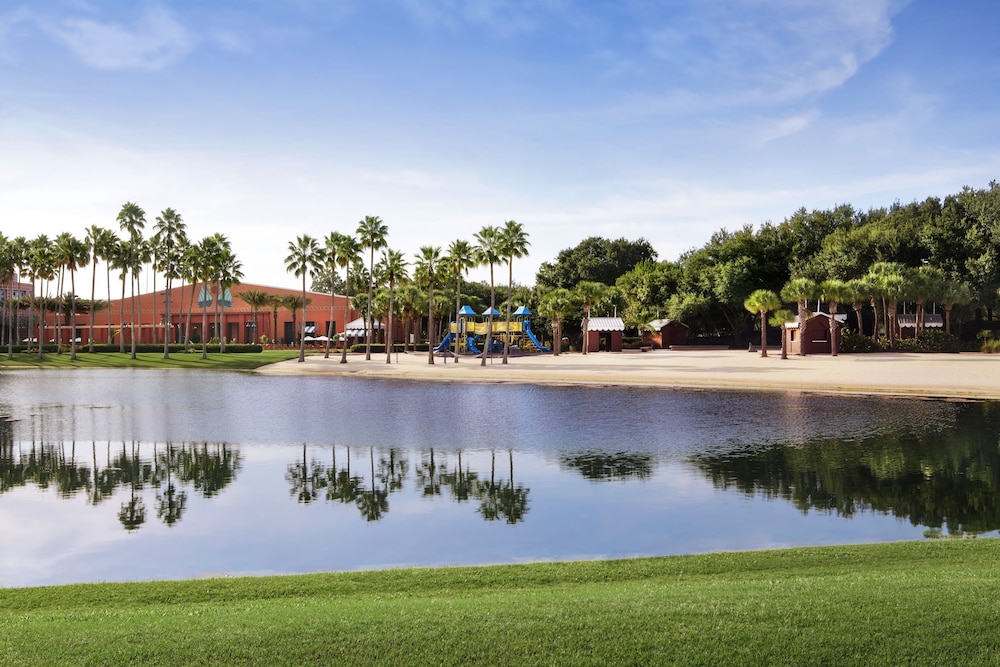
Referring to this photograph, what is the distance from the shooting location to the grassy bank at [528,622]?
6.51 m

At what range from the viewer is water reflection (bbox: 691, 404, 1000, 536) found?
569 inches

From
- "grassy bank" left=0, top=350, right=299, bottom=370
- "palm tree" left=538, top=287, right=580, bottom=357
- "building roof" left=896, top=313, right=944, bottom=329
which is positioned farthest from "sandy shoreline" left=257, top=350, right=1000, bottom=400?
"building roof" left=896, top=313, right=944, bottom=329

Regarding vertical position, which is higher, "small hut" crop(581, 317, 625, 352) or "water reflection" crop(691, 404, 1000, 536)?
"small hut" crop(581, 317, 625, 352)

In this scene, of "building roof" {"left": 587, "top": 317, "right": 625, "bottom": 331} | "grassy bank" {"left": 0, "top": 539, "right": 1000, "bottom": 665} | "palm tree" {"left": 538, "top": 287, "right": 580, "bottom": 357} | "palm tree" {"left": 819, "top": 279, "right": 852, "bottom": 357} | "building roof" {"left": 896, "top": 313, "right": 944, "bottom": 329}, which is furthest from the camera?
"building roof" {"left": 587, "top": 317, "right": 625, "bottom": 331}

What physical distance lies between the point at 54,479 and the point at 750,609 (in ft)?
56.1

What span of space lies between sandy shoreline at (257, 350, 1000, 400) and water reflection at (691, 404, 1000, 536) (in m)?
15.3

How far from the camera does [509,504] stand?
15625 mm

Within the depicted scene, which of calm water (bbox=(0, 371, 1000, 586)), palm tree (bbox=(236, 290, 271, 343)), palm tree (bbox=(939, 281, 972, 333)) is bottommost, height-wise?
calm water (bbox=(0, 371, 1000, 586))

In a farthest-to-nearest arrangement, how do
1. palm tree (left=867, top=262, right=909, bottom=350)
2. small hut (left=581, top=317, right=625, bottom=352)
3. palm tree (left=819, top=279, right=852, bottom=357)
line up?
small hut (left=581, top=317, right=625, bottom=352)
palm tree (left=867, top=262, right=909, bottom=350)
palm tree (left=819, top=279, right=852, bottom=357)

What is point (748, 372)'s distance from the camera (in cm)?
5025

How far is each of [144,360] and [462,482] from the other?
61.7m

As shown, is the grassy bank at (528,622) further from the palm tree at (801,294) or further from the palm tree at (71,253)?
the palm tree at (71,253)

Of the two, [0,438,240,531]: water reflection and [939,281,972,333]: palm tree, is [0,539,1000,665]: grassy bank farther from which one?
[939,281,972,333]: palm tree

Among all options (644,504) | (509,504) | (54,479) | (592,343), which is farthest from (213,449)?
(592,343)
